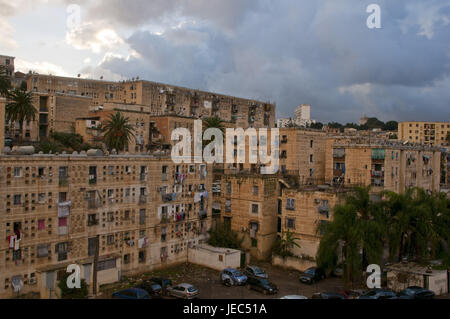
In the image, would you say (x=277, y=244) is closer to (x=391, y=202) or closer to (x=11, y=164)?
(x=391, y=202)

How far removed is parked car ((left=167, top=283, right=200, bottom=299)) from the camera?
102ft

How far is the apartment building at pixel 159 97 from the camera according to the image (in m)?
73.8

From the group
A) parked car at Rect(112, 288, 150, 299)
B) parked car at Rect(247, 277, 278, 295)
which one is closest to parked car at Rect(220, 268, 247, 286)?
parked car at Rect(247, 277, 278, 295)

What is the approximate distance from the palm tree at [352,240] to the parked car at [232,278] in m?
6.61

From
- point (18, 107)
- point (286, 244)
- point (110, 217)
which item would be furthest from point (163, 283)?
point (18, 107)

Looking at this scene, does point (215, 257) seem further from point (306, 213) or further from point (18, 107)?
point (18, 107)

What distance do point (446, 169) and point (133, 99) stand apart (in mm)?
63029

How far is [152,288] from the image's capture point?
3172 centimetres

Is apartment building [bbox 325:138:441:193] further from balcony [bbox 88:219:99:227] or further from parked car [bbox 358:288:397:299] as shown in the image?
balcony [bbox 88:219:99:227]

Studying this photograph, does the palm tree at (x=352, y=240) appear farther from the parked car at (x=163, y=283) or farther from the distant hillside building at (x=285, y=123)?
the distant hillside building at (x=285, y=123)

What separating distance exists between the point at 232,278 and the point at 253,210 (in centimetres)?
1061

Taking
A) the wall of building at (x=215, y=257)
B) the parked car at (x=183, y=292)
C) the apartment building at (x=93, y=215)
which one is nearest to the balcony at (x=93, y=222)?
the apartment building at (x=93, y=215)

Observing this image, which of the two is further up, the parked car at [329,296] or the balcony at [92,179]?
the balcony at [92,179]

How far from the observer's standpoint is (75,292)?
29.8m
